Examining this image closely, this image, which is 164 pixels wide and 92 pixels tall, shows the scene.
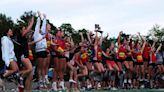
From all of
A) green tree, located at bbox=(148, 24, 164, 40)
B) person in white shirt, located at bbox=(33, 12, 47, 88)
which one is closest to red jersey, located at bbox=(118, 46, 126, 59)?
person in white shirt, located at bbox=(33, 12, 47, 88)

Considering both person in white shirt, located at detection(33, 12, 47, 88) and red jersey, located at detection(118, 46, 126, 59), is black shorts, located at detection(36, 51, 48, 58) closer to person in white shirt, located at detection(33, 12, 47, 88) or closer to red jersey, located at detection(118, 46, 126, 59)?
person in white shirt, located at detection(33, 12, 47, 88)

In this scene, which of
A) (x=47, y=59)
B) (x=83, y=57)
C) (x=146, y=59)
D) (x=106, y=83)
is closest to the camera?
(x=47, y=59)

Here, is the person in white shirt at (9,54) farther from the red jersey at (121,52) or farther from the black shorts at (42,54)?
the red jersey at (121,52)

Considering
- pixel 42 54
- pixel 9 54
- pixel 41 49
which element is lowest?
pixel 9 54

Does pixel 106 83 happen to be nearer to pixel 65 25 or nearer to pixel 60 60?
pixel 60 60

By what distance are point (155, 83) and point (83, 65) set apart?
23.8 feet

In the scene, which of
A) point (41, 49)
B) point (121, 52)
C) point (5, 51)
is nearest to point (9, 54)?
point (5, 51)

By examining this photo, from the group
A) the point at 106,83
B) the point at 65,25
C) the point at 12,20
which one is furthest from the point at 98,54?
the point at 65,25

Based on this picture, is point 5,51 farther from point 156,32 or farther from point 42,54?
point 156,32

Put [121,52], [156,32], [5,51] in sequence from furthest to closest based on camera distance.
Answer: [156,32]
[121,52]
[5,51]

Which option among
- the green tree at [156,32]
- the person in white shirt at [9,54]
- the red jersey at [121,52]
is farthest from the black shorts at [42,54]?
the green tree at [156,32]

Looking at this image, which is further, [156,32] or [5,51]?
[156,32]

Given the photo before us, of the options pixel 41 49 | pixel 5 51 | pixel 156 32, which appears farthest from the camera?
pixel 156 32

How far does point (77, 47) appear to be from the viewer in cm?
1677
